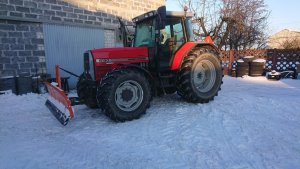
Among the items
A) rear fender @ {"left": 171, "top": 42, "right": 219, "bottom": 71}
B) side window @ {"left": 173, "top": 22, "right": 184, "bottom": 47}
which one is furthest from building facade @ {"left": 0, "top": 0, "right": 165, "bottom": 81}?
rear fender @ {"left": 171, "top": 42, "right": 219, "bottom": 71}

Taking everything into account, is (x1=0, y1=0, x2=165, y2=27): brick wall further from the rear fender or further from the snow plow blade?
the rear fender

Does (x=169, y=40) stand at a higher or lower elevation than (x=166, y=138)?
higher

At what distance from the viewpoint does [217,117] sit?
4.73 m

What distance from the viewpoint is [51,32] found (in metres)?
8.65

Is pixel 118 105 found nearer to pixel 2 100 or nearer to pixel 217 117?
pixel 217 117

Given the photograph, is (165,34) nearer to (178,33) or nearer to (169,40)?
(169,40)

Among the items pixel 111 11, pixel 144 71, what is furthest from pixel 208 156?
pixel 111 11

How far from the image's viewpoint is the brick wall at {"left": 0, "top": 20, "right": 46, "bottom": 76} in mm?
7590

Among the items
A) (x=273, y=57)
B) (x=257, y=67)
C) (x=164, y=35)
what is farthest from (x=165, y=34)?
(x=273, y=57)

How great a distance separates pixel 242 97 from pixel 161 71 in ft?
7.60

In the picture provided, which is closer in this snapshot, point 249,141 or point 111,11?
point 249,141

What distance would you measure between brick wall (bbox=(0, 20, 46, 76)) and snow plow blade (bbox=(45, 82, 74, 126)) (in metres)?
3.31

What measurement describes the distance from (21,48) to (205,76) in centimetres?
578

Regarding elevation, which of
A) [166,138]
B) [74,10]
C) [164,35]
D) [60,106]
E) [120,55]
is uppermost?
[74,10]
